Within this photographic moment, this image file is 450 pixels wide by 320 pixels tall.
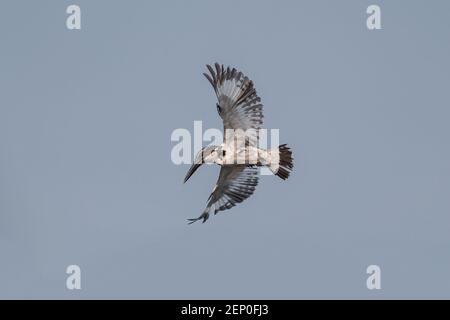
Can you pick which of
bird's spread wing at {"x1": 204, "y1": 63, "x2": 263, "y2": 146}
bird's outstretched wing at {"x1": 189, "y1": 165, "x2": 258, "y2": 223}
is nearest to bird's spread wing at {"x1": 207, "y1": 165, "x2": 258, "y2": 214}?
bird's outstretched wing at {"x1": 189, "y1": 165, "x2": 258, "y2": 223}

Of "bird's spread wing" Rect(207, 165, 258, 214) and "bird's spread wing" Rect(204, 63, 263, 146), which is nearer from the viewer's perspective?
"bird's spread wing" Rect(204, 63, 263, 146)

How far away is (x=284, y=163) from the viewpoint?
26375mm

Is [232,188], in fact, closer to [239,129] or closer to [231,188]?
[231,188]

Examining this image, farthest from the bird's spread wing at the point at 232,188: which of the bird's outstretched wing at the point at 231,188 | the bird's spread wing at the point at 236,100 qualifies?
the bird's spread wing at the point at 236,100

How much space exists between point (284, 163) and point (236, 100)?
1.64 meters

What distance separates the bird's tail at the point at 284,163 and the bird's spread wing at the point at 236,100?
659 mm

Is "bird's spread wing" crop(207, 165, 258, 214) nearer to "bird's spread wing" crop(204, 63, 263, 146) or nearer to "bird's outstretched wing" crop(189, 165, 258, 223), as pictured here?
"bird's outstretched wing" crop(189, 165, 258, 223)

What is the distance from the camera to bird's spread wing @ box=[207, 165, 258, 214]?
27.5 meters

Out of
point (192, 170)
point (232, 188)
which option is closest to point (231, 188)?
point (232, 188)

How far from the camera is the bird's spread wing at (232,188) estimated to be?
90.3 feet

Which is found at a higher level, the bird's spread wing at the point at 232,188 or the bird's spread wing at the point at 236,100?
the bird's spread wing at the point at 236,100

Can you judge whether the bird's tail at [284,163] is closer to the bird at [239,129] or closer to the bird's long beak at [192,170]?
the bird at [239,129]

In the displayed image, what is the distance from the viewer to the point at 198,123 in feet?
88.0
